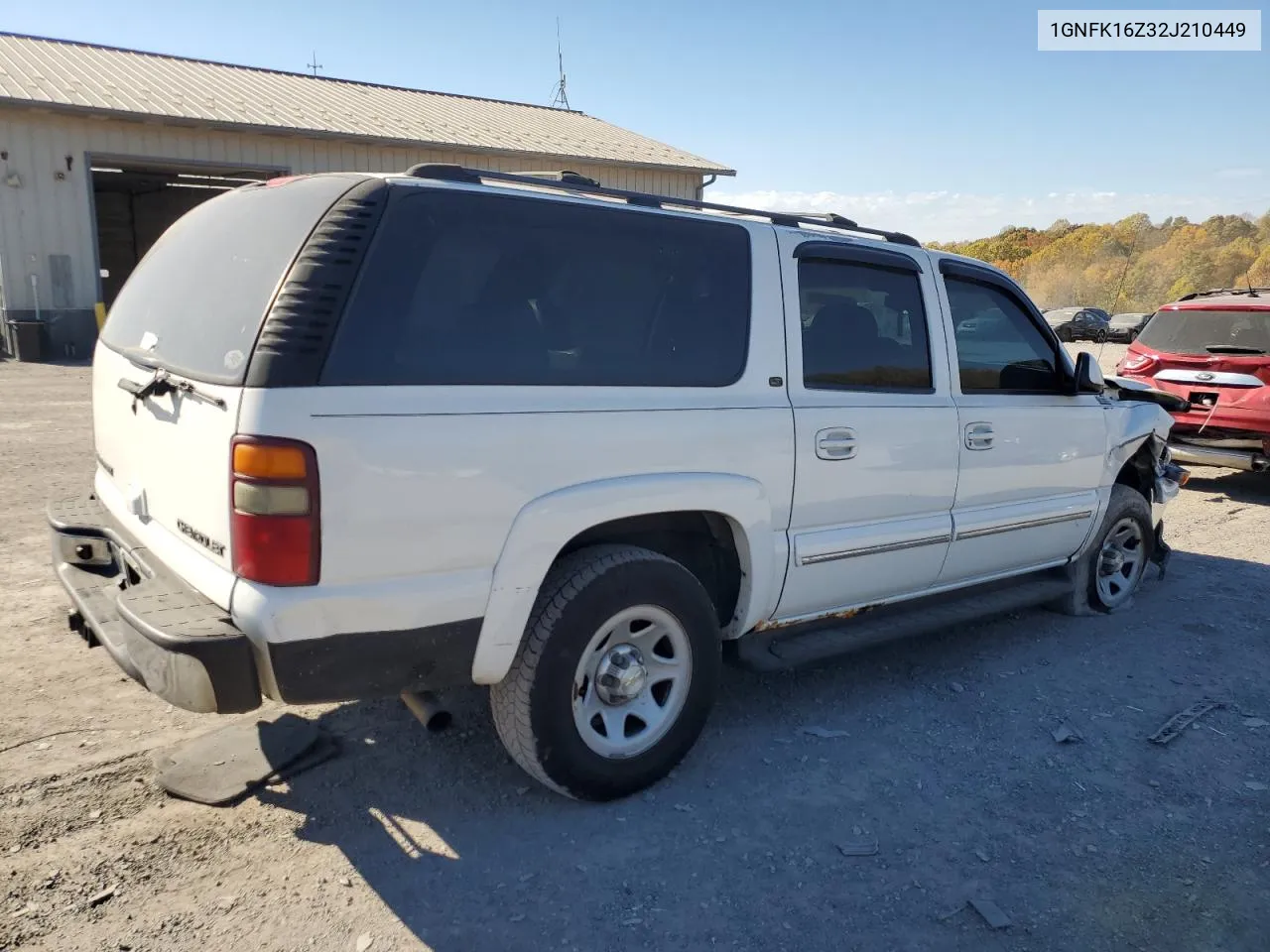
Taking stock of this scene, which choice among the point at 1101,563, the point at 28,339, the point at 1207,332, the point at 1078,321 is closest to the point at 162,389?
the point at 1101,563

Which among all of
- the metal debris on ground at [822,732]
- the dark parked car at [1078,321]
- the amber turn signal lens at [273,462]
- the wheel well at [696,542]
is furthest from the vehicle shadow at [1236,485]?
the dark parked car at [1078,321]

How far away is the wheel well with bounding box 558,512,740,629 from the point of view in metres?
3.28

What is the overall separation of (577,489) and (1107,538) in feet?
12.8

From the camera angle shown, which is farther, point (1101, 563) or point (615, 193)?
point (1101, 563)

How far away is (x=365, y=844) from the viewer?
2.96 m

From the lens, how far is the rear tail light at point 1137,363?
9.52 metres

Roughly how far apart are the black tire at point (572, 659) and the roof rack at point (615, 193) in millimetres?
1263

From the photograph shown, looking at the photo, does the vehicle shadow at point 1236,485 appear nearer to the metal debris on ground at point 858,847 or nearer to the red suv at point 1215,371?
the red suv at point 1215,371

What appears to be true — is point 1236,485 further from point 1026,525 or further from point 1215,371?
point 1026,525

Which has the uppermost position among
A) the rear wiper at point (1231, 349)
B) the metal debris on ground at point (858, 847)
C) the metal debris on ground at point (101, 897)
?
the rear wiper at point (1231, 349)

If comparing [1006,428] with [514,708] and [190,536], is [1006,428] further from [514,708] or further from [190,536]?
[190,536]

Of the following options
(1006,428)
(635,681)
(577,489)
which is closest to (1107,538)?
(1006,428)

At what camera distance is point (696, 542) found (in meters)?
3.66

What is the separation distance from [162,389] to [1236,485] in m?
10.4
